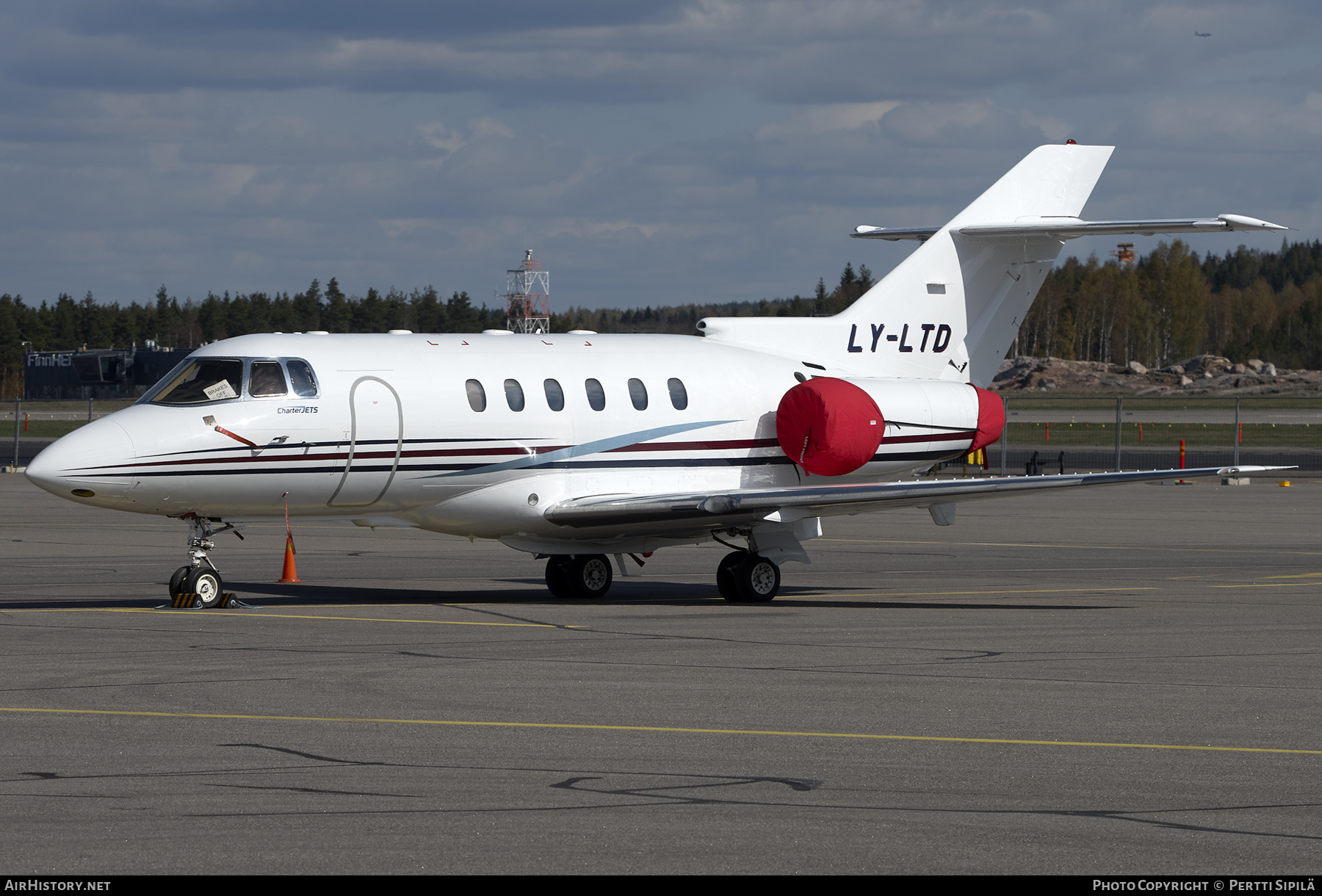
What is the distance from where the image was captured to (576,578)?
2028 centimetres

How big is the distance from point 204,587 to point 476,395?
3.81m

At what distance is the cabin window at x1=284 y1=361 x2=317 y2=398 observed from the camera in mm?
17672

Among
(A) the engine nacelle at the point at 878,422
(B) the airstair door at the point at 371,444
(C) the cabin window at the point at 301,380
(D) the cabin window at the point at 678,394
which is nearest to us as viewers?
(C) the cabin window at the point at 301,380

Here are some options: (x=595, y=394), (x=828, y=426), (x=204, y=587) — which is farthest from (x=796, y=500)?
(x=204, y=587)

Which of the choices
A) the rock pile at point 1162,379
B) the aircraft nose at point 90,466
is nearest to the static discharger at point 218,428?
the aircraft nose at point 90,466

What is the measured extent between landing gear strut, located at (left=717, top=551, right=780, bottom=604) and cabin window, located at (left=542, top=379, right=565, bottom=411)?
9.29ft

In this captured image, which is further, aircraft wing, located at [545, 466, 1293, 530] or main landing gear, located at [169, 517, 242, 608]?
aircraft wing, located at [545, 466, 1293, 530]

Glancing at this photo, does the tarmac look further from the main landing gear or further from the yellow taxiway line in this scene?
the main landing gear

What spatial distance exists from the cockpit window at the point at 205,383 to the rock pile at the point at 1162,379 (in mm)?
118611

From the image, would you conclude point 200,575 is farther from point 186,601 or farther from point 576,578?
point 576,578

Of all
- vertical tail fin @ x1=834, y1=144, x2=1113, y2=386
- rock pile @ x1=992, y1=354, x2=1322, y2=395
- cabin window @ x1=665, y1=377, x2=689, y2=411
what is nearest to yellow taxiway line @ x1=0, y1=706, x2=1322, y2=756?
cabin window @ x1=665, y1=377, x2=689, y2=411

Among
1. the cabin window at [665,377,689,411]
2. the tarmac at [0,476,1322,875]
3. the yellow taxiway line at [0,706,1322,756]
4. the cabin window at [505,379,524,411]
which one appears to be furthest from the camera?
the cabin window at [665,377,689,411]

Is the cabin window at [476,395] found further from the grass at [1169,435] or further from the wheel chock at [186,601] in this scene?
the grass at [1169,435]

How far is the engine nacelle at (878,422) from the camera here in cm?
2014
